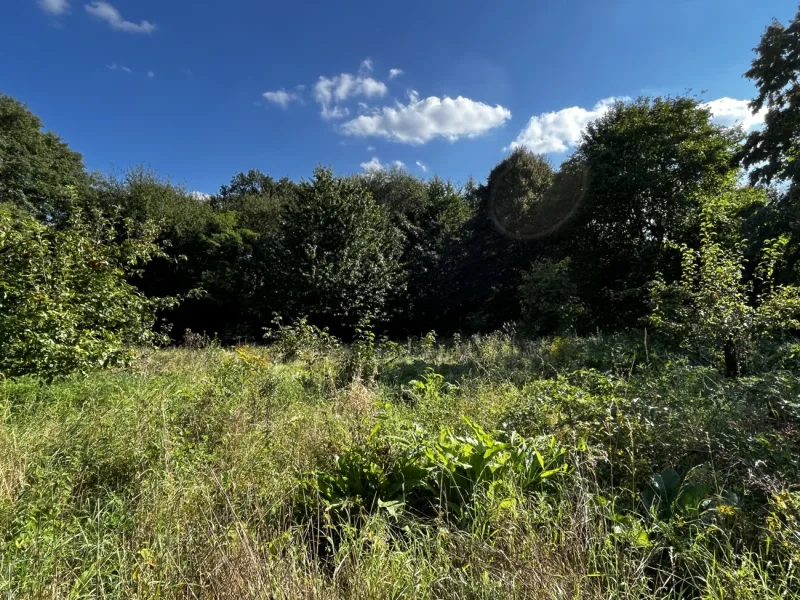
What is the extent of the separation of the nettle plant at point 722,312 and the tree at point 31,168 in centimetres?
1985

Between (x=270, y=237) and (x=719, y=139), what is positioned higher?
(x=719, y=139)

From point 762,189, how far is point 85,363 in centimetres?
1532

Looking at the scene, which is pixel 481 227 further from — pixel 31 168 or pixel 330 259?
pixel 31 168

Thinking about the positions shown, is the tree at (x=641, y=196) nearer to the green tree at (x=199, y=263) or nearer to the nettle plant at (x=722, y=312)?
the nettle plant at (x=722, y=312)

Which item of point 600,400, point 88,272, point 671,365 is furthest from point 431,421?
point 88,272

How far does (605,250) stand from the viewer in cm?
1180

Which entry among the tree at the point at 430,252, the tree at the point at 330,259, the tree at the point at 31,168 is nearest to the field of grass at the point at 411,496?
the tree at the point at 330,259

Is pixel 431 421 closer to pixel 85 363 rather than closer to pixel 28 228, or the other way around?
pixel 85 363

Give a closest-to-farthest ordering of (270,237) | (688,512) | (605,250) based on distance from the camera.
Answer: (688,512) < (605,250) < (270,237)

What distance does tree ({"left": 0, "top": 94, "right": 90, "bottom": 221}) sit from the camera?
1598 cm

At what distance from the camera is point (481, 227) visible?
48.6 ft

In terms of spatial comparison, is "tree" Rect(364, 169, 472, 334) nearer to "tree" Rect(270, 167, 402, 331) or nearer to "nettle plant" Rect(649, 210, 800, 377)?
"tree" Rect(270, 167, 402, 331)

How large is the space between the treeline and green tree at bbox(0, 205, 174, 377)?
0.47 ft

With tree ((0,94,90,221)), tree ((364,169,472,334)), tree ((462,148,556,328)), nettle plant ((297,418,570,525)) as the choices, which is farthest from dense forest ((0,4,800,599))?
tree ((0,94,90,221))
